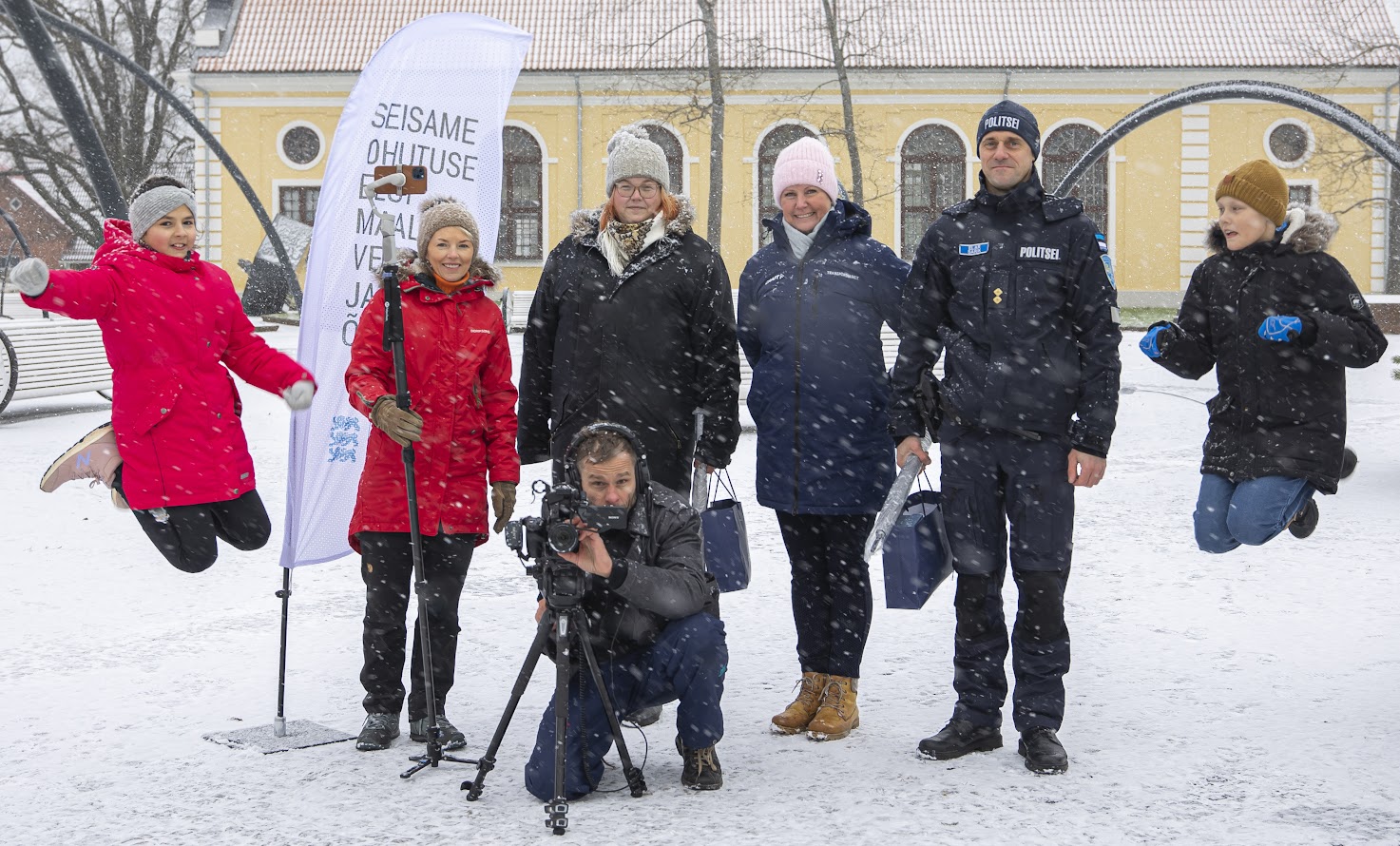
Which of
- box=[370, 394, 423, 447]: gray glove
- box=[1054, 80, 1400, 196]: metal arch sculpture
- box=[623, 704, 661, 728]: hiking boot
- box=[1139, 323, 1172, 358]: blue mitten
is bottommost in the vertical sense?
box=[623, 704, 661, 728]: hiking boot

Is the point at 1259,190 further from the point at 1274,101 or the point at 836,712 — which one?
the point at 1274,101

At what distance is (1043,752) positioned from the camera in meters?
4.55

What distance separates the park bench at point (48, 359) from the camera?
14.0m

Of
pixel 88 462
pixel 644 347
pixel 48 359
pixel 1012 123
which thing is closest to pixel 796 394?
pixel 644 347

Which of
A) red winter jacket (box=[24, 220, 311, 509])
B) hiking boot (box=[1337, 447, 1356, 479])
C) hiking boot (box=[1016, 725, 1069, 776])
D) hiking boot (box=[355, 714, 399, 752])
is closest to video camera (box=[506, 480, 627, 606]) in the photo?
hiking boot (box=[355, 714, 399, 752])

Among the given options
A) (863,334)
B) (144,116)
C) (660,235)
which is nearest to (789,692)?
(863,334)

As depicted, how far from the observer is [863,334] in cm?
523

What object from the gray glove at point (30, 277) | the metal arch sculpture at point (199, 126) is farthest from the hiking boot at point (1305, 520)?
the metal arch sculpture at point (199, 126)

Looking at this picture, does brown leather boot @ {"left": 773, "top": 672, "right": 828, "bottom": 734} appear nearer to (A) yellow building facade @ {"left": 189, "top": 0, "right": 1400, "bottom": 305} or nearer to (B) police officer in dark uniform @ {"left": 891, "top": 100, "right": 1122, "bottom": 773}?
(B) police officer in dark uniform @ {"left": 891, "top": 100, "right": 1122, "bottom": 773}

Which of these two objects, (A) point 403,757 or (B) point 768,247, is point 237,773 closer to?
(A) point 403,757

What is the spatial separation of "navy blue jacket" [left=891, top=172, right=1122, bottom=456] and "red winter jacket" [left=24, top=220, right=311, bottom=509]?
2.25 metres

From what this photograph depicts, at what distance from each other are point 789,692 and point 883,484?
893mm

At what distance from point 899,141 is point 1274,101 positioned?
22.4 meters

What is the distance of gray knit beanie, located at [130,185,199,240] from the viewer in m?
4.99
